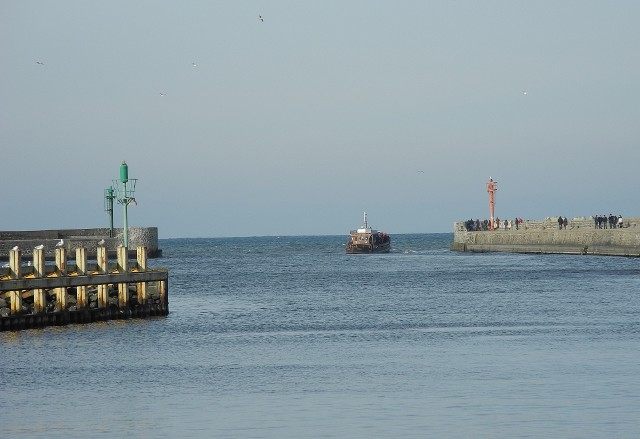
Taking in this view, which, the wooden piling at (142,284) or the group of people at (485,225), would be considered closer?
the wooden piling at (142,284)

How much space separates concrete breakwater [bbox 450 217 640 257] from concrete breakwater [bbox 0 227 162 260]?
3435cm

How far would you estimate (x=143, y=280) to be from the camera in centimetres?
4138

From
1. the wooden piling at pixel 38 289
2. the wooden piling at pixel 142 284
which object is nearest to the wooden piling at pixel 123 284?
the wooden piling at pixel 142 284

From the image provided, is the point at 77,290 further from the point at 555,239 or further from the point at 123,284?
the point at 555,239

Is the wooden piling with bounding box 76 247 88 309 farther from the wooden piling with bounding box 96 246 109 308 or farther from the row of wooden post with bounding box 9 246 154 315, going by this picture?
the wooden piling with bounding box 96 246 109 308

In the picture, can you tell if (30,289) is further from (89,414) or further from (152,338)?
(89,414)

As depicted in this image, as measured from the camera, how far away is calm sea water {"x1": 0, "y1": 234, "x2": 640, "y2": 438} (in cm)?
2119

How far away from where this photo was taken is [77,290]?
39281mm

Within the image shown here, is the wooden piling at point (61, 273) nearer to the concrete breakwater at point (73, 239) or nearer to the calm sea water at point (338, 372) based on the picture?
the calm sea water at point (338, 372)

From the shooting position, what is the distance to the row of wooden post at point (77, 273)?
36.7 m

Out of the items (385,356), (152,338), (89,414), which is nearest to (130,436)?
(89,414)

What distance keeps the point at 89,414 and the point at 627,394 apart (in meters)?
9.75

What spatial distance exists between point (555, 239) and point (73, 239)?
139 feet

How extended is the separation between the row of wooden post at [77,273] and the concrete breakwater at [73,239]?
56103mm
